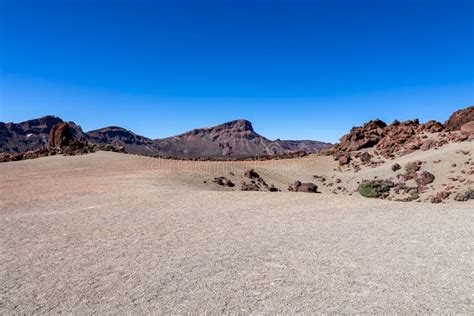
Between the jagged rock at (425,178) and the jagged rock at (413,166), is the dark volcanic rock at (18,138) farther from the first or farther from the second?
the jagged rock at (425,178)

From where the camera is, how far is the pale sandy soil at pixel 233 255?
5.21 metres

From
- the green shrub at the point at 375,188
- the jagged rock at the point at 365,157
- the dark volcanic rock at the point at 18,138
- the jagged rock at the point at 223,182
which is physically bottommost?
the green shrub at the point at 375,188

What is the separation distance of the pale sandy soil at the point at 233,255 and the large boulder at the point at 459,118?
3093cm

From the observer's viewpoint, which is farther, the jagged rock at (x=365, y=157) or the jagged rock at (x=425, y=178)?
the jagged rock at (x=365, y=157)

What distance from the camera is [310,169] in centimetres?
3412

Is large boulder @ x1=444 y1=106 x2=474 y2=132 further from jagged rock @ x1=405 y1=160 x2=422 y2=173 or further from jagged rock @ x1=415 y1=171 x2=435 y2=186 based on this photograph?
jagged rock @ x1=415 y1=171 x2=435 y2=186

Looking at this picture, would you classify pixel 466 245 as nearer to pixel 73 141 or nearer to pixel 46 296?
pixel 46 296

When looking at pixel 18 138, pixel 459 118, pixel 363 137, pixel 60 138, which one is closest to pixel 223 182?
pixel 363 137

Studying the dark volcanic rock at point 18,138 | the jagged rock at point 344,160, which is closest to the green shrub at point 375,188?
the jagged rock at point 344,160

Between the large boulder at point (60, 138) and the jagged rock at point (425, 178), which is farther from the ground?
the large boulder at point (60, 138)

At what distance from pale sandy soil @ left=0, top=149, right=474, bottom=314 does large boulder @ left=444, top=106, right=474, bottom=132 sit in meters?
30.9

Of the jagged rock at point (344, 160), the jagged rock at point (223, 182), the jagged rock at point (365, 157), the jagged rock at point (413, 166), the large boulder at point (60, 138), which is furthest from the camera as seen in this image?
the large boulder at point (60, 138)

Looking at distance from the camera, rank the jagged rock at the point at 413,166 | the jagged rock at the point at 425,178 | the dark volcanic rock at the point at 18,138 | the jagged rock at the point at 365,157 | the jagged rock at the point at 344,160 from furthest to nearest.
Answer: the dark volcanic rock at the point at 18,138 < the jagged rock at the point at 344,160 < the jagged rock at the point at 365,157 < the jagged rock at the point at 413,166 < the jagged rock at the point at 425,178

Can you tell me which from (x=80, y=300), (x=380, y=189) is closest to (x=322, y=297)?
(x=80, y=300)
